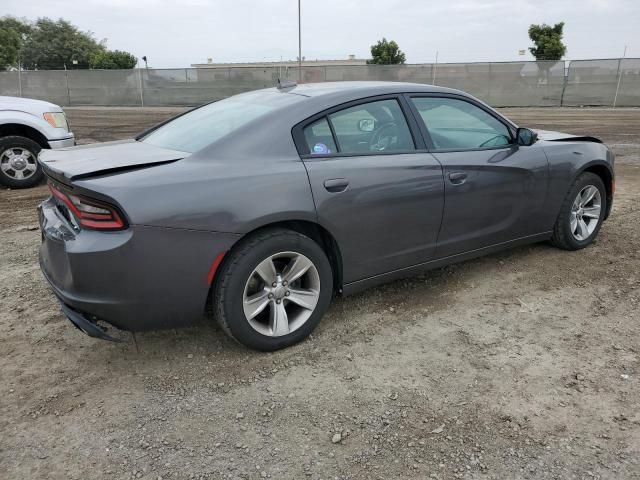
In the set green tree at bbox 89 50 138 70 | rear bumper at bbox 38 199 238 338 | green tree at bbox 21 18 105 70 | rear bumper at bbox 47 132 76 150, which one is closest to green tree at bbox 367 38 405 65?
green tree at bbox 89 50 138 70

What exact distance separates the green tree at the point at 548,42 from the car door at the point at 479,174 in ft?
92.8

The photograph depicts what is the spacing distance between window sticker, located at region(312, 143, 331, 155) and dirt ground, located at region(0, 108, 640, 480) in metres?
1.15

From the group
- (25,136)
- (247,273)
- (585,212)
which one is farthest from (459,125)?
(25,136)

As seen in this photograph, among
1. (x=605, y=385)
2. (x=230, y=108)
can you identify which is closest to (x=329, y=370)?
(x=605, y=385)

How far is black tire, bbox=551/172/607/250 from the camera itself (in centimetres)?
449

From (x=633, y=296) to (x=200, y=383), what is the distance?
125 inches

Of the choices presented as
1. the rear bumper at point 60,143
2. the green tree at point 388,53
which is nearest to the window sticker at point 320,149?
the rear bumper at point 60,143

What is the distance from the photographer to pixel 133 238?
258cm

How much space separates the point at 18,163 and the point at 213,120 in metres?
5.14

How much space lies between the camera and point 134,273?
2.63 metres

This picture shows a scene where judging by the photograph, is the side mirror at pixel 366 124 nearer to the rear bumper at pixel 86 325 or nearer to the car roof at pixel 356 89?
the car roof at pixel 356 89

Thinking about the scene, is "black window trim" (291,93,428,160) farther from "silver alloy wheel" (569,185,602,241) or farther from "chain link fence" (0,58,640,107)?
"chain link fence" (0,58,640,107)

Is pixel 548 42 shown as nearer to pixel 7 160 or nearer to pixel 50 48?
pixel 7 160

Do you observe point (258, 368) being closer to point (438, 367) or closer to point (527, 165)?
point (438, 367)
